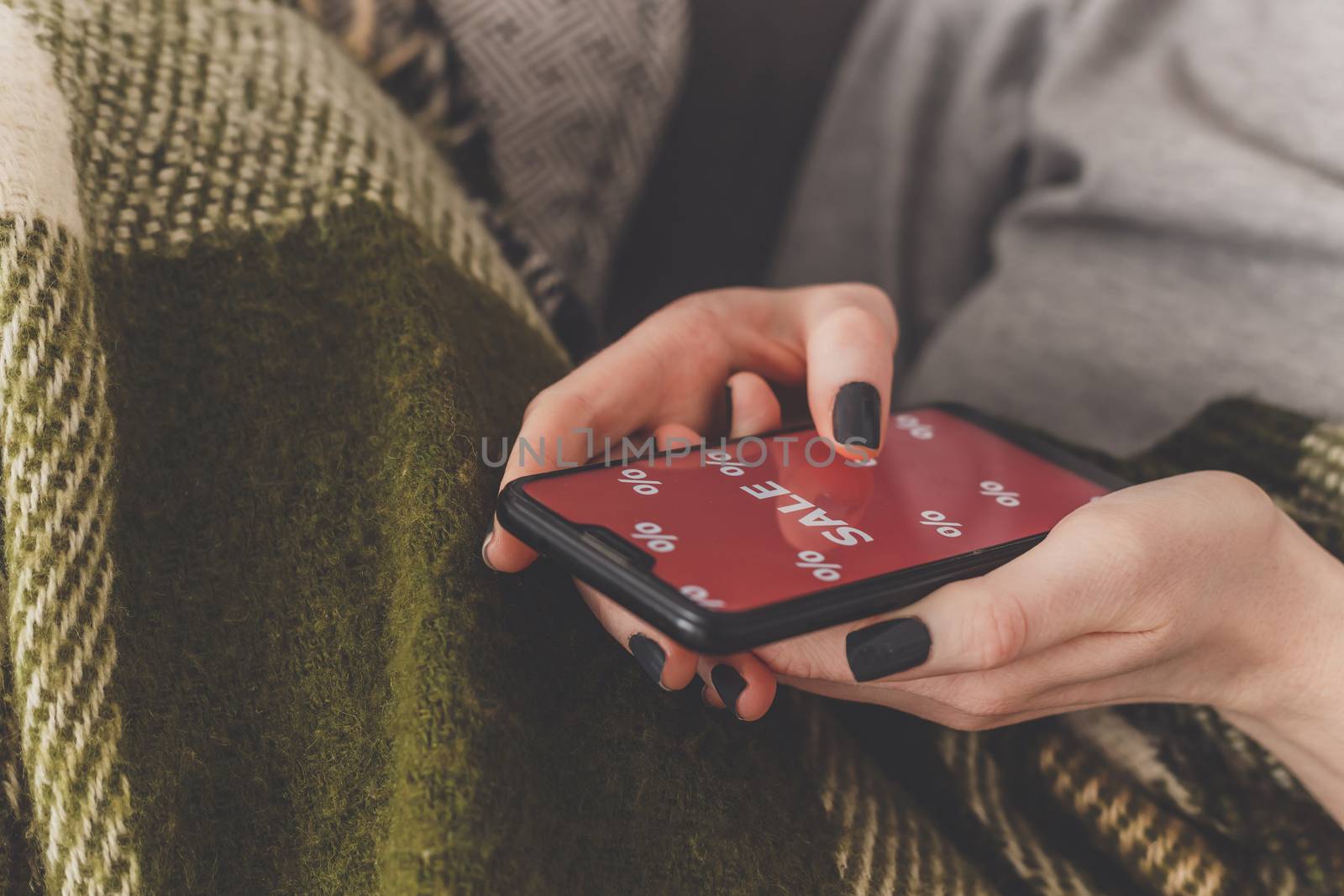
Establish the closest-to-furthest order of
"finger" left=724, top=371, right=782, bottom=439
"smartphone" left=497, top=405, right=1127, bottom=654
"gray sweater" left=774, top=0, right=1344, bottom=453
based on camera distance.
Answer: "smartphone" left=497, top=405, right=1127, bottom=654 → "finger" left=724, top=371, right=782, bottom=439 → "gray sweater" left=774, top=0, right=1344, bottom=453

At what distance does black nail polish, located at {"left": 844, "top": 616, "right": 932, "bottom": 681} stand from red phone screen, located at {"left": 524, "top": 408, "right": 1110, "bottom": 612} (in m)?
0.02

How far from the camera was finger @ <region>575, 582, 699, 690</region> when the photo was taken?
1.10 feet

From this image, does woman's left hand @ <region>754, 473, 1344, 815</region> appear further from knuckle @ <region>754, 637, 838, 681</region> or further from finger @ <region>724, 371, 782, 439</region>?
finger @ <region>724, 371, 782, 439</region>

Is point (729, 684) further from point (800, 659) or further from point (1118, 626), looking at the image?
point (1118, 626)

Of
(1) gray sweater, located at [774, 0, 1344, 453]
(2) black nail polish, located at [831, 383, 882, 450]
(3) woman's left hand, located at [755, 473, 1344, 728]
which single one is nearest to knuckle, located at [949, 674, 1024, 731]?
(3) woman's left hand, located at [755, 473, 1344, 728]

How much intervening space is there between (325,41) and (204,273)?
21 cm

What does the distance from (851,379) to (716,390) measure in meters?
0.08

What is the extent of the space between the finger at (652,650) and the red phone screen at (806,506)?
0.11 ft

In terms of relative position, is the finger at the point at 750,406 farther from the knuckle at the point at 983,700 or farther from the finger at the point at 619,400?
the knuckle at the point at 983,700

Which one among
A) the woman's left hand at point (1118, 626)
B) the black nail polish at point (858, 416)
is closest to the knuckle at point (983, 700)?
the woman's left hand at point (1118, 626)

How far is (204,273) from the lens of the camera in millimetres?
380

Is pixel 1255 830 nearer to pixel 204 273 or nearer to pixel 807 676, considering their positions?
pixel 807 676

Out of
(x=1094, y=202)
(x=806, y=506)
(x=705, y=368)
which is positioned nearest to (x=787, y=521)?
(x=806, y=506)

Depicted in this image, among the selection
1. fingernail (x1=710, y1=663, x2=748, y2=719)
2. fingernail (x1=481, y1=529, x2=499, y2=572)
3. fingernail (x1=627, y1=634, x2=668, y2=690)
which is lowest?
fingernail (x1=710, y1=663, x2=748, y2=719)
